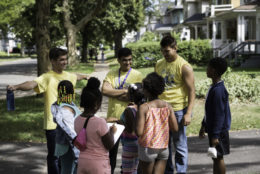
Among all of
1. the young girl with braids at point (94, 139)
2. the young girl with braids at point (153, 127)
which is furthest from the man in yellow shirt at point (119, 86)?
the young girl with braids at point (94, 139)

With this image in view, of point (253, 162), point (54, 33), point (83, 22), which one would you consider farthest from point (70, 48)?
point (253, 162)

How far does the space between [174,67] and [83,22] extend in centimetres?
2212

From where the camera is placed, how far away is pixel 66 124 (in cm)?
363

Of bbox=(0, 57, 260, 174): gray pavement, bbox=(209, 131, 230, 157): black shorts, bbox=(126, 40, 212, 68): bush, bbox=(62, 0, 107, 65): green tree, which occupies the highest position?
bbox=(62, 0, 107, 65): green tree

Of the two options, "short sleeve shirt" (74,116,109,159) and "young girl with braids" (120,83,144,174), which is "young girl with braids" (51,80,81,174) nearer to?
"short sleeve shirt" (74,116,109,159)

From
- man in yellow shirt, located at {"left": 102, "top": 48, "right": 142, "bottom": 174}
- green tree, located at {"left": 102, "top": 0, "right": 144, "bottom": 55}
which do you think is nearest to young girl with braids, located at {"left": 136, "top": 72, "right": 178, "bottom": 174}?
man in yellow shirt, located at {"left": 102, "top": 48, "right": 142, "bottom": 174}

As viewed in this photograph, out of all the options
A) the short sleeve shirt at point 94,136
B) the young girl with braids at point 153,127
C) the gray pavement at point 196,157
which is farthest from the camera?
the gray pavement at point 196,157

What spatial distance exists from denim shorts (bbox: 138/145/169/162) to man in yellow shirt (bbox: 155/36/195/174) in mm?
821

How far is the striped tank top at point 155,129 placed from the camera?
3783 mm

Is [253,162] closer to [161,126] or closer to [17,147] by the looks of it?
[161,126]

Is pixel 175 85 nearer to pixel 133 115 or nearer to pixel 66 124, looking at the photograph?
pixel 133 115

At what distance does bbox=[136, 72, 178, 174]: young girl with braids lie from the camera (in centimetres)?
377

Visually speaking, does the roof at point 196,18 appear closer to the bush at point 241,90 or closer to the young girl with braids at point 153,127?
the bush at point 241,90

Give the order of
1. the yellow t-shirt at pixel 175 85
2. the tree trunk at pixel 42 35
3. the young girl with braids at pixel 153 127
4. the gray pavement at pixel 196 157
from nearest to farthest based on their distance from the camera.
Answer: the young girl with braids at pixel 153 127 < the yellow t-shirt at pixel 175 85 < the gray pavement at pixel 196 157 < the tree trunk at pixel 42 35
